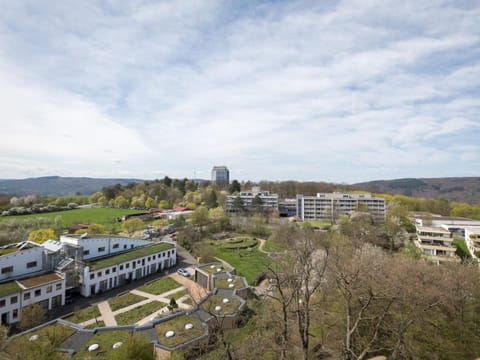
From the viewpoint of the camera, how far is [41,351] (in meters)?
8.82

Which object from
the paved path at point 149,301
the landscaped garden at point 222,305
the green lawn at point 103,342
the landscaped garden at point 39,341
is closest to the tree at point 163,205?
the paved path at point 149,301

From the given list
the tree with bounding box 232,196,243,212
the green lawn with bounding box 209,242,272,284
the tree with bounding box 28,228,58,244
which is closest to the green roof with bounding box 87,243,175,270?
the green lawn with bounding box 209,242,272,284

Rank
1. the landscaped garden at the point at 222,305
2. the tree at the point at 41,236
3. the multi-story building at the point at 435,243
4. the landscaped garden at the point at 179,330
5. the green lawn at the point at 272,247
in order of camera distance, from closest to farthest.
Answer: the landscaped garden at the point at 179,330
the landscaped garden at the point at 222,305
the multi-story building at the point at 435,243
the tree at the point at 41,236
the green lawn at the point at 272,247

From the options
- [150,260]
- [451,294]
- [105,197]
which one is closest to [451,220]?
[451,294]

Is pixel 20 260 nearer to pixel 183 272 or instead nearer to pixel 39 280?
pixel 39 280

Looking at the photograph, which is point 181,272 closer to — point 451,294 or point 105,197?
point 451,294

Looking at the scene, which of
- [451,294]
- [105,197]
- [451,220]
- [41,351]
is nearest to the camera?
[41,351]

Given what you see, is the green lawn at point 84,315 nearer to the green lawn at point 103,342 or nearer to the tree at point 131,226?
the green lawn at point 103,342

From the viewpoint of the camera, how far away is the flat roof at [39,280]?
1812 centimetres

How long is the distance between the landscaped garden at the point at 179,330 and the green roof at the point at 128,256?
10640 millimetres

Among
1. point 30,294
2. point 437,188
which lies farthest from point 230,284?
point 437,188

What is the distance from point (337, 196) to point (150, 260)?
145 feet

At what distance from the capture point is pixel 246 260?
1214 inches

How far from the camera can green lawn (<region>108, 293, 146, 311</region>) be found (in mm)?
19442
